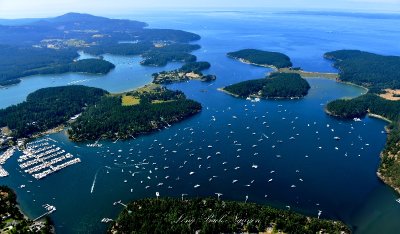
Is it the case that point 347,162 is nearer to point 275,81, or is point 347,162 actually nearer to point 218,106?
point 218,106

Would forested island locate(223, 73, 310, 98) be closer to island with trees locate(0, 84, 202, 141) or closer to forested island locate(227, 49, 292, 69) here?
island with trees locate(0, 84, 202, 141)

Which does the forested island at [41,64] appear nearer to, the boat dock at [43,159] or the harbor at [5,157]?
the harbor at [5,157]

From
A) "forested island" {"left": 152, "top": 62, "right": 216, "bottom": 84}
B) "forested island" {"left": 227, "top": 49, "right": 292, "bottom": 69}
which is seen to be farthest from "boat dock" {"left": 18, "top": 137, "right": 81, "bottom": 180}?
"forested island" {"left": 227, "top": 49, "right": 292, "bottom": 69}

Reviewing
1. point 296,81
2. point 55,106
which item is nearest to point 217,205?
point 55,106

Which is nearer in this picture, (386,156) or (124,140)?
(386,156)

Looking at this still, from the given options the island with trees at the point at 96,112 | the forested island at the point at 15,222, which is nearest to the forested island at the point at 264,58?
the island with trees at the point at 96,112

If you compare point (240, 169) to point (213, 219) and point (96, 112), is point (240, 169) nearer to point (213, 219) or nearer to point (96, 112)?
point (213, 219)

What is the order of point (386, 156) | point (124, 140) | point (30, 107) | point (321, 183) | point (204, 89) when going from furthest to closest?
point (204, 89) → point (30, 107) → point (124, 140) → point (386, 156) → point (321, 183)
